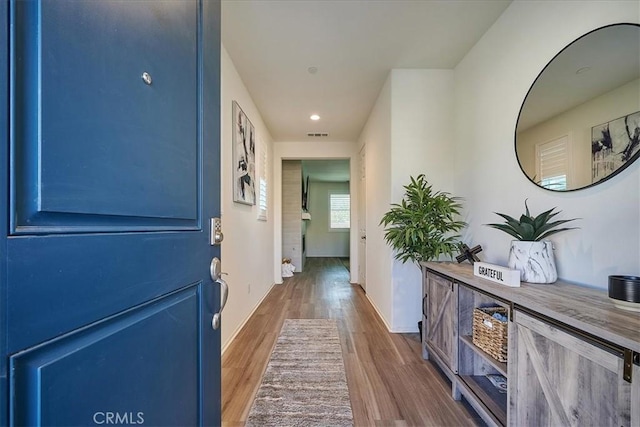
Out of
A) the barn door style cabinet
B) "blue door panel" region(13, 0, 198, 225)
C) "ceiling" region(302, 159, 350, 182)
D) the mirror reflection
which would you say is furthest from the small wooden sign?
"ceiling" region(302, 159, 350, 182)

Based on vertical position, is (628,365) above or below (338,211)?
below

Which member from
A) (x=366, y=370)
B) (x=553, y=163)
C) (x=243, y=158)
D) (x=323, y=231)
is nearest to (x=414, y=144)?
(x=553, y=163)

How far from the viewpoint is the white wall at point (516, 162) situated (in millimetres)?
1231

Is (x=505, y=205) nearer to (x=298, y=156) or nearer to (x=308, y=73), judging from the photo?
(x=308, y=73)

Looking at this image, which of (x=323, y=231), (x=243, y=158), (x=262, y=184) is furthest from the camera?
(x=323, y=231)

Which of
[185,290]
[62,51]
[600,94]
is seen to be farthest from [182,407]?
[600,94]

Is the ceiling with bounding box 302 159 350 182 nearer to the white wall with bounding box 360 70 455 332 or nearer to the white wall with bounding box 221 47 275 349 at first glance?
the white wall with bounding box 221 47 275 349

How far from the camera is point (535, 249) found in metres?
1.43

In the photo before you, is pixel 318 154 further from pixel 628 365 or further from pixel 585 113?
pixel 628 365

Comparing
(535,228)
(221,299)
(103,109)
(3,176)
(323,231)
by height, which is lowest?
(323,231)

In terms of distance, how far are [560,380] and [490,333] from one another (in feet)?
1.66

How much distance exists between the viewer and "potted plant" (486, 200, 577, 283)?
1410mm

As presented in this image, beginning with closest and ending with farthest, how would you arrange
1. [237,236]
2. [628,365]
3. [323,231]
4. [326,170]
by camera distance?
[628,365] → [237,236] → [326,170] → [323,231]

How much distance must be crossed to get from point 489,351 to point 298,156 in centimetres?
425
